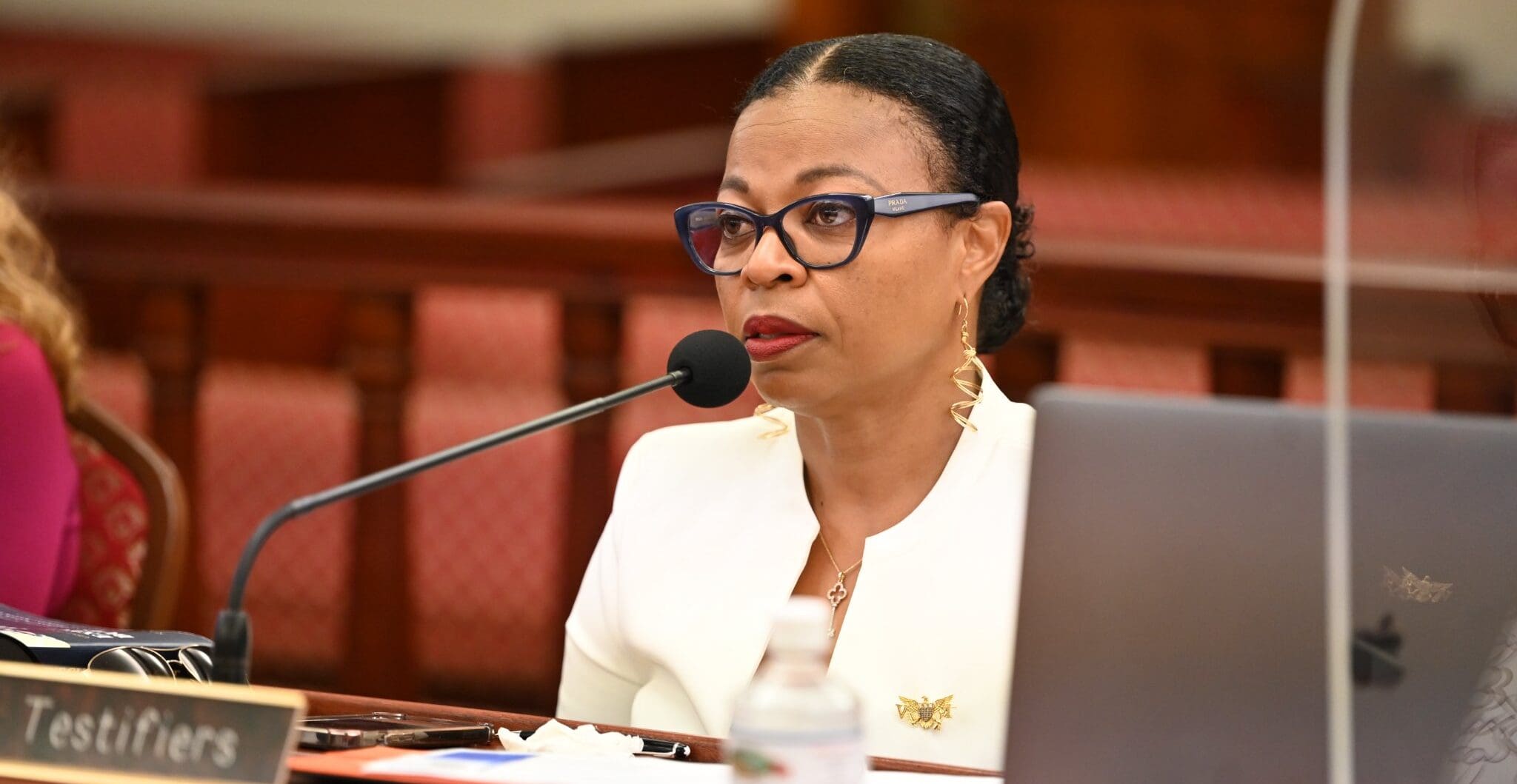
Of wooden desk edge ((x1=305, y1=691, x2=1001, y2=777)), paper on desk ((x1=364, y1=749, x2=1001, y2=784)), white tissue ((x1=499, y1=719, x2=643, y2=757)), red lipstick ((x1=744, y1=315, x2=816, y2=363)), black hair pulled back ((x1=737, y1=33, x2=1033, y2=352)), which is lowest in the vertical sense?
paper on desk ((x1=364, y1=749, x2=1001, y2=784))

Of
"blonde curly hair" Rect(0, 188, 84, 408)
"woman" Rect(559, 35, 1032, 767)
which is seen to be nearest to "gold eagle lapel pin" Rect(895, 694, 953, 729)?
"woman" Rect(559, 35, 1032, 767)

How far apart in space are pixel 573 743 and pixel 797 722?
282 mm

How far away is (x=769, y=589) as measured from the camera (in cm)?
130

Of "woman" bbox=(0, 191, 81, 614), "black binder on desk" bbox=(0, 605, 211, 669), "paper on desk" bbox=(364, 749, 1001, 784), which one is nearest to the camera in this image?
"paper on desk" bbox=(364, 749, 1001, 784)

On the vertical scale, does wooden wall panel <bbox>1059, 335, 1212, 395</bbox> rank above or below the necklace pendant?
above

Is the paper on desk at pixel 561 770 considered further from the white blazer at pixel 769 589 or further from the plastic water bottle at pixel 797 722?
the white blazer at pixel 769 589

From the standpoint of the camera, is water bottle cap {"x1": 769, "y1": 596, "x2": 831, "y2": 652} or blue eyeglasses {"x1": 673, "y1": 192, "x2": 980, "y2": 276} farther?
blue eyeglasses {"x1": 673, "y1": 192, "x2": 980, "y2": 276}

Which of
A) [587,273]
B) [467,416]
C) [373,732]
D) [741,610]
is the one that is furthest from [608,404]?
[467,416]

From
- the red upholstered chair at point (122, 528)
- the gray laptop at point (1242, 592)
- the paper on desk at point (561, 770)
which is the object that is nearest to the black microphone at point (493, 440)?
the paper on desk at point (561, 770)

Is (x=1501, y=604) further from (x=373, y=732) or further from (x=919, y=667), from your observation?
(x=373, y=732)

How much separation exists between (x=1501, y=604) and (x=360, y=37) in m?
4.80

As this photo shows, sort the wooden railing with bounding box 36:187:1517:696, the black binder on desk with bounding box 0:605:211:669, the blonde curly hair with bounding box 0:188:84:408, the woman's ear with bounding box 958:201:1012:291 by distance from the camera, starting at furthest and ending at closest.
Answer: the wooden railing with bounding box 36:187:1517:696, the blonde curly hair with bounding box 0:188:84:408, the woman's ear with bounding box 958:201:1012:291, the black binder on desk with bounding box 0:605:211:669

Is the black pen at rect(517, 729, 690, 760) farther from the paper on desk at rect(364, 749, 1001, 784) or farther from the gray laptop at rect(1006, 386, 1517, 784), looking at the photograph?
the gray laptop at rect(1006, 386, 1517, 784)

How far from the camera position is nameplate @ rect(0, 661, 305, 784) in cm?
79
